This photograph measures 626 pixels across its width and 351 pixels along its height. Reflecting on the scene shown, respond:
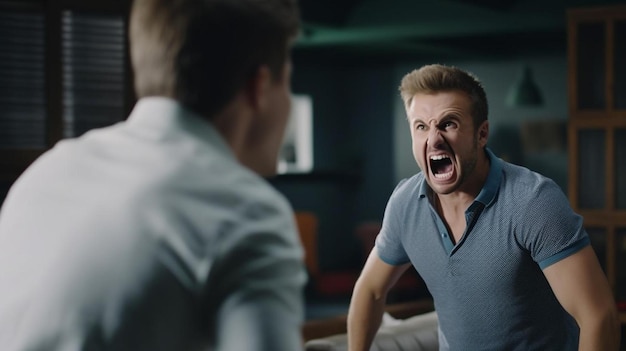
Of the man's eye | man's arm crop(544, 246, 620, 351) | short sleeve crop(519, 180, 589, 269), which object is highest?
the man's eye

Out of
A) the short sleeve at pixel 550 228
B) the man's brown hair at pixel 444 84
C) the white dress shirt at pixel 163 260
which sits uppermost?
the man's brown hair at pixel 444 84

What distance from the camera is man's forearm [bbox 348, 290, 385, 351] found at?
8.49ft

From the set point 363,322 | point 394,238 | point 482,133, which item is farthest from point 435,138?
point 363,322

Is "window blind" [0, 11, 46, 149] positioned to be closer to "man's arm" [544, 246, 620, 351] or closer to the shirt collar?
the shirt collar

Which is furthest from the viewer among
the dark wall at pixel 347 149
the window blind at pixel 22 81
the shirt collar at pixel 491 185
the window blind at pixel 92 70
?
the dark wall at pixel 347 149

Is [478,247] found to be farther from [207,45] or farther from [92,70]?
[92,70]

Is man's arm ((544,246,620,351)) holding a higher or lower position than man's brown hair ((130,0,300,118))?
lower

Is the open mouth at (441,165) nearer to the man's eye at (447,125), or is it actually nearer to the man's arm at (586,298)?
the man's eye at (447,125)

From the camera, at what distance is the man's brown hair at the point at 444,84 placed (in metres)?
2.50

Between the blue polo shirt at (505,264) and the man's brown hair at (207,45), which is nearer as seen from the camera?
the man's brown hair at (207,45)

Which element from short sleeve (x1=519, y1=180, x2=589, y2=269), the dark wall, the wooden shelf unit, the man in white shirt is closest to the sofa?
short sleeve (x1=519, y1=180, x2=589, y2=269)

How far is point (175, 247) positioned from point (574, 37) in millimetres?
6229

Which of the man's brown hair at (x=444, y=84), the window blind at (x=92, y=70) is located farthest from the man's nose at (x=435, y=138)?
the window blind at (x=92, y=70)

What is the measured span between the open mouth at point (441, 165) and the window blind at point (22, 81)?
8.55ft
